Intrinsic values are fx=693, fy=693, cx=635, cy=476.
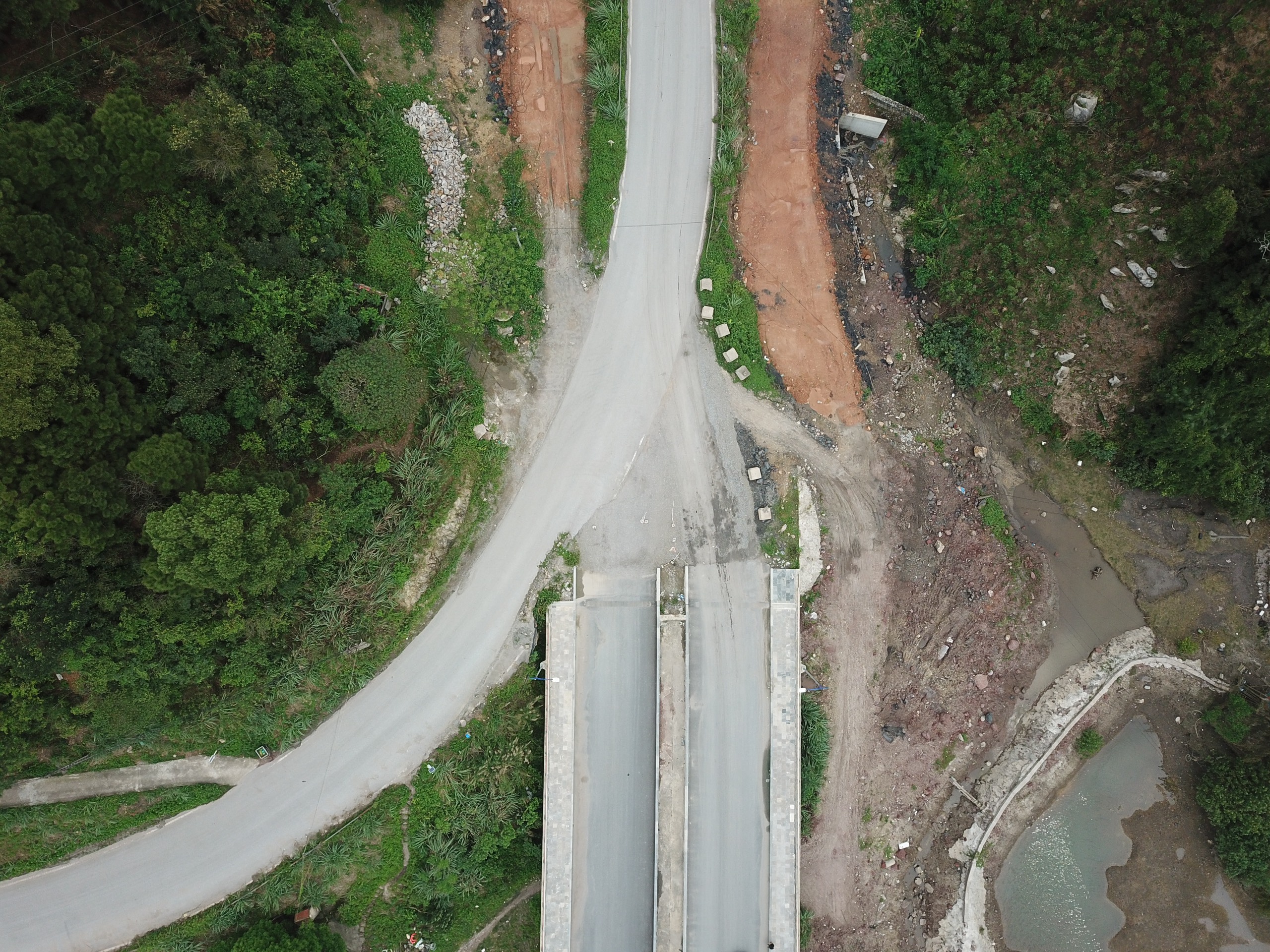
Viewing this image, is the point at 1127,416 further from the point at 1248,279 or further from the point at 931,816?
the point at 931,816

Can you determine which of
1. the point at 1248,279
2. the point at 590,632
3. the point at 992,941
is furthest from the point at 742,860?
the point at 1248,279

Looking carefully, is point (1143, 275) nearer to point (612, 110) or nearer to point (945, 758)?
point (945, 758)

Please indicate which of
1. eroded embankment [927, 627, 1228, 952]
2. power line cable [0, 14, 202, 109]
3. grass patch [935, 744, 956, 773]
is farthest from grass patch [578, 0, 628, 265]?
eroded embankment [927, 627, 1228, 952]

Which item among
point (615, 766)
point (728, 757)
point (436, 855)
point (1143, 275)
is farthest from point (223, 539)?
point (1143, 275)

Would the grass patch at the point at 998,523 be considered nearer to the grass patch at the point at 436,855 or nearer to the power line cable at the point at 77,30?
the grass patch at the point at 436,855

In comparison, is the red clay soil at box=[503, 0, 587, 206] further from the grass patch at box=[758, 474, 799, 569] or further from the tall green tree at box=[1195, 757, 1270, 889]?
the tall green tree at box=[1195, 757, 1270, 889]

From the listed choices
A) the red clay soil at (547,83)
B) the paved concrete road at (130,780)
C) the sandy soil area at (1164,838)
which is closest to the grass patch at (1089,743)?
the sandy soil area at (1164,838)
